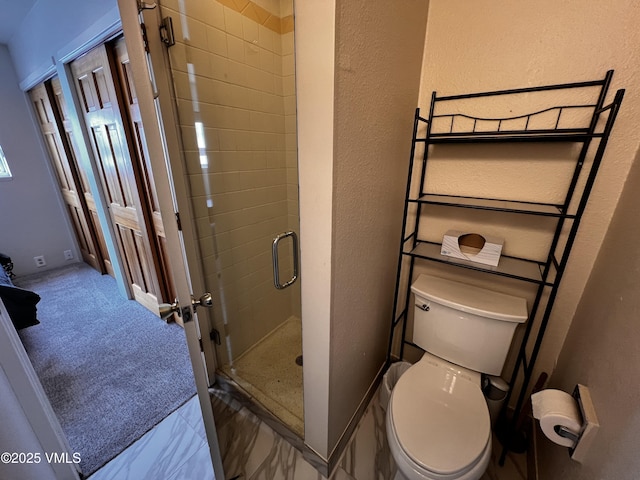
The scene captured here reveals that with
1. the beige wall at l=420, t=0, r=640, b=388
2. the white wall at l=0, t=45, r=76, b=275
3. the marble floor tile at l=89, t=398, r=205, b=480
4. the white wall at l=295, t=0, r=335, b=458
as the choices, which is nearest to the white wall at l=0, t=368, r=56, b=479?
the marble floor tile at l=89, t=398, r=205, b=480

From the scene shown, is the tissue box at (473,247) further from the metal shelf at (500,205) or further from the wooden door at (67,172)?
the wooden door at (67,172)

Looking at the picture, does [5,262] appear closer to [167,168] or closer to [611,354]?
[167,168]

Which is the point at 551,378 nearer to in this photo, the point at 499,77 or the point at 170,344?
the point at 499,77

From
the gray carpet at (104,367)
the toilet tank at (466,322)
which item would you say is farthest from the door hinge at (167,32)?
the gray carpet at (104,367)

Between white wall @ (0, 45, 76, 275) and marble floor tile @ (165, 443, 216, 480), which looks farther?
white wall @ (0, 45, 76, 275)

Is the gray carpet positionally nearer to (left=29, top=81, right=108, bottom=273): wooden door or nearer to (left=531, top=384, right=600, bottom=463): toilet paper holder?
(left=29, top=81, right=108, bottom=273): wooden door

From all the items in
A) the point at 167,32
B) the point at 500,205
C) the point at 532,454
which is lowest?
the point at 532,454

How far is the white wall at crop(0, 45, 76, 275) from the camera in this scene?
8.99 feet

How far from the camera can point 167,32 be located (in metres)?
1.05

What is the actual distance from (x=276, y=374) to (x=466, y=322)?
123 cm

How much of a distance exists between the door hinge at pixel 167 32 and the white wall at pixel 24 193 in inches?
126

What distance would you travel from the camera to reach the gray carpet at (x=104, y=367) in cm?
142

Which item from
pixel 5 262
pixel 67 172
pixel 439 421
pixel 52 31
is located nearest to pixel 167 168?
pixel 439 421

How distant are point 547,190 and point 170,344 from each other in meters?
2.62
